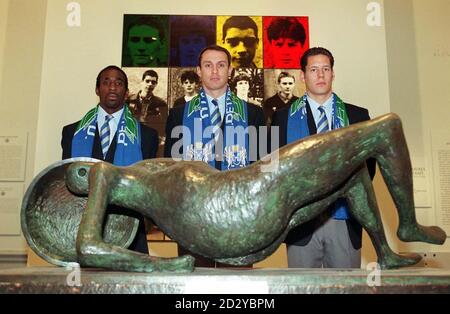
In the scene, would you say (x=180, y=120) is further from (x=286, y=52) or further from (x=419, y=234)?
(x=419, y=234)

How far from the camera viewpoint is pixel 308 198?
161cm

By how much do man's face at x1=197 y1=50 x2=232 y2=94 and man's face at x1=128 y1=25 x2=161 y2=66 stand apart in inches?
41.3

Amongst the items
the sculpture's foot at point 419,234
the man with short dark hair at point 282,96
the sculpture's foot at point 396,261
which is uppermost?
the man with short dark hair at point 282,96

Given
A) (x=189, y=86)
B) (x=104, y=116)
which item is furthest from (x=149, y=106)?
(x=104, y=116)

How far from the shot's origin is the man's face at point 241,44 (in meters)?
3.99

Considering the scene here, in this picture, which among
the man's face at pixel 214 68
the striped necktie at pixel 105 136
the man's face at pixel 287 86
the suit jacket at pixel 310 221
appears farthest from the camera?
the man's face at pixel 287 86

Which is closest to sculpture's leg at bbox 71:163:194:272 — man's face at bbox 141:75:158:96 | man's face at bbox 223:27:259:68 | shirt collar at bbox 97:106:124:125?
shirt collar at bbox 97:106:124:125

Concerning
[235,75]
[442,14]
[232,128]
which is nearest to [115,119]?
[232,128]

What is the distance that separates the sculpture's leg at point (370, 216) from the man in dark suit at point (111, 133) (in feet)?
5.15

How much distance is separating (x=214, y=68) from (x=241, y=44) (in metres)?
1.09

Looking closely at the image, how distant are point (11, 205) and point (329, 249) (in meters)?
2.59

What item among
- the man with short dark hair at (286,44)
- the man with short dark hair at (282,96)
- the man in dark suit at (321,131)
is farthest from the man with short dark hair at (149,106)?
the man in dark suit at (321,131)

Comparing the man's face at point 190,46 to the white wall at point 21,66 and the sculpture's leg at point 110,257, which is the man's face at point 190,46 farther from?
the sculpture's leg at point 110,257

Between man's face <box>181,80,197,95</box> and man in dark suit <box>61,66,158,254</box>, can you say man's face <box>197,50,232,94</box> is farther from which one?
man's face <box>181,80,197,95</box>
